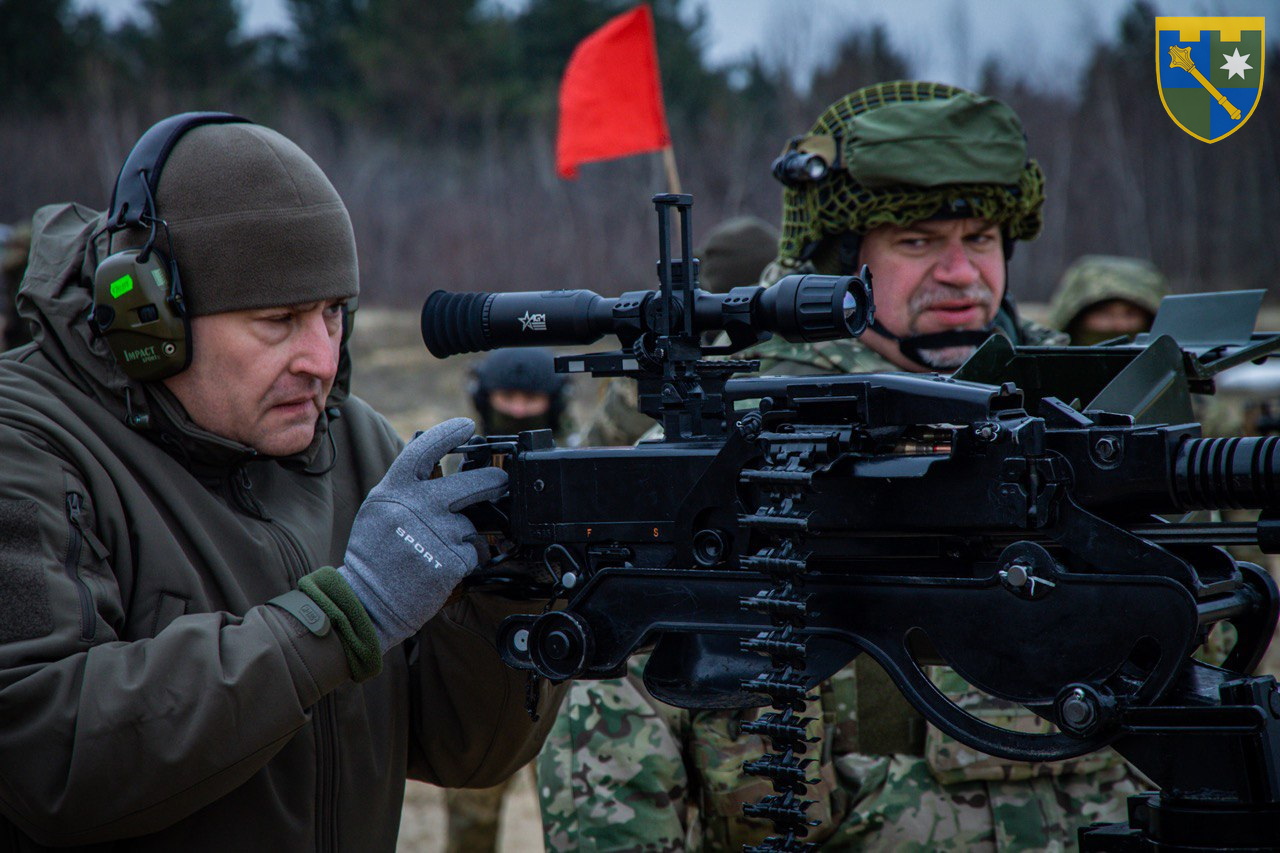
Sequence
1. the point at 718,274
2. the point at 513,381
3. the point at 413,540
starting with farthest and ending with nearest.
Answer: the point at 513,381 → the point at 718,274 → the point at 413,540

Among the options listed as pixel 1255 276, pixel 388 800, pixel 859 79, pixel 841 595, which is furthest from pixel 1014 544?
pixel 859 79

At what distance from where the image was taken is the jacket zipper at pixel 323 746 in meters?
2.75

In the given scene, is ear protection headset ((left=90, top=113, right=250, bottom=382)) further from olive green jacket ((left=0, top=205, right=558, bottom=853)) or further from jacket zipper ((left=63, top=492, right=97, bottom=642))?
jacket zipper ((left=63, top=492, right=97, bottom=642))

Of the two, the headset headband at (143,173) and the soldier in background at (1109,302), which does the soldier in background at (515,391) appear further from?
the headset headband at (143,173)

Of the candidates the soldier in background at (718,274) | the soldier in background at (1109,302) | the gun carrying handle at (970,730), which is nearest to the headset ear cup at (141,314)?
the gun carrying handle at (970,730)

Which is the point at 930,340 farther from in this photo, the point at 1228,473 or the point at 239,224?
the point at 239,224

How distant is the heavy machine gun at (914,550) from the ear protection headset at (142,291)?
2.36 feet

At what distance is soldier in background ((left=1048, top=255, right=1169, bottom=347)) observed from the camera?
A: 23.9 feet

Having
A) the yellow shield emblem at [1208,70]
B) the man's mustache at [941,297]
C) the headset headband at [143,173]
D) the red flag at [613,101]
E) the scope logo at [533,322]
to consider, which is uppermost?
the red flag at [613,101]

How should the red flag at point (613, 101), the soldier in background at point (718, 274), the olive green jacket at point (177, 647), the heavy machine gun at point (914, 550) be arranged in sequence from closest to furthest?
the heavy machine gun at point (914, 550), the olive green jacket at point (177, 647), the soldier in background at point (718, 274), the red flag at point (613, 101)

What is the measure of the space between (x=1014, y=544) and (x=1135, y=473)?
8.5 inches

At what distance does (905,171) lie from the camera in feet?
11.9

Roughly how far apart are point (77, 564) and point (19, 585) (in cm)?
12

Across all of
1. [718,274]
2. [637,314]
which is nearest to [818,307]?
[637,314]
